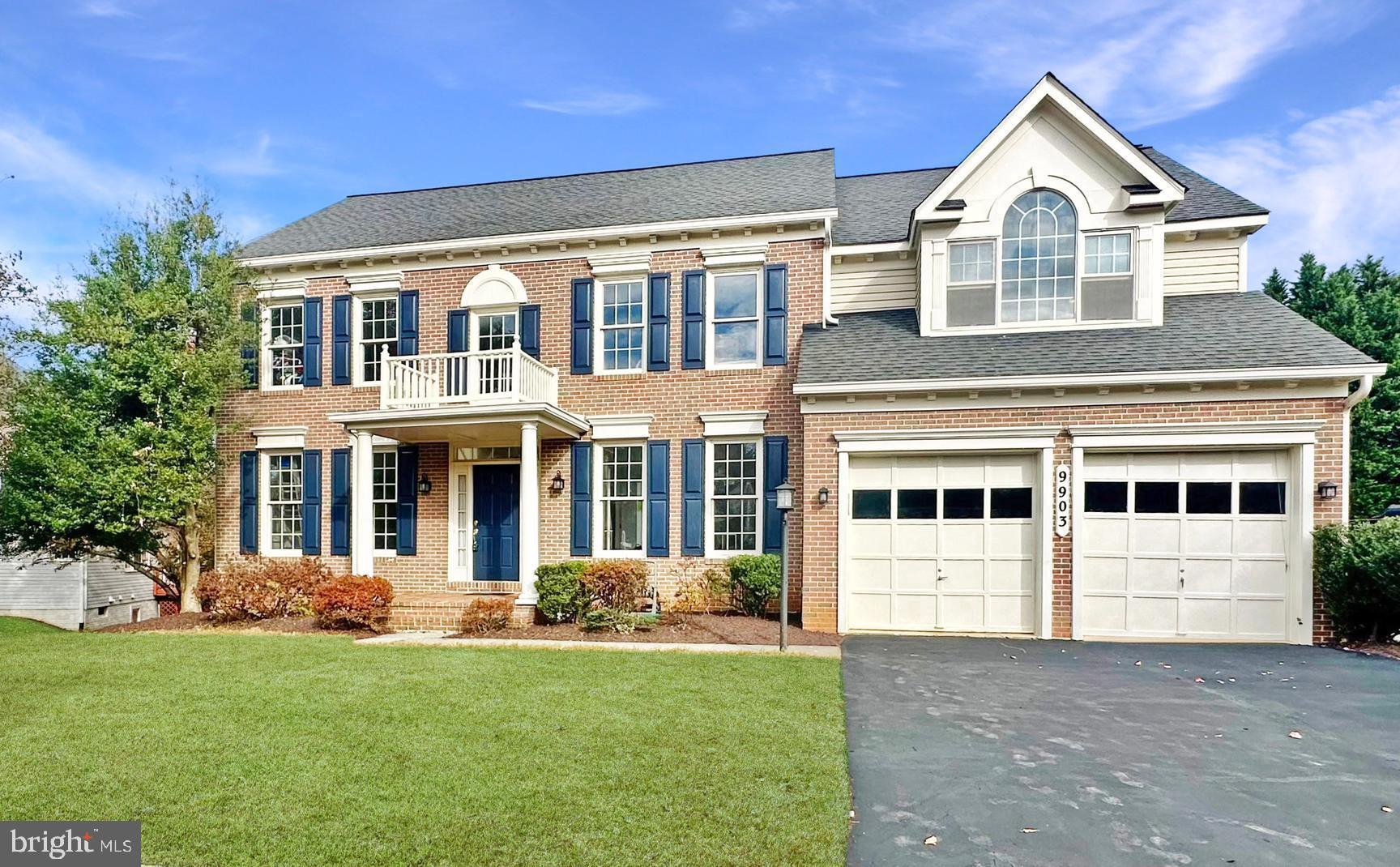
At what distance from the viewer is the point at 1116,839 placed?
4.15m

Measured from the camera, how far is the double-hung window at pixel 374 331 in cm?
1481

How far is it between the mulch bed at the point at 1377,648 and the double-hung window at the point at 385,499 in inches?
605

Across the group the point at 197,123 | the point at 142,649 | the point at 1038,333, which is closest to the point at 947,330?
the point at 1038,333

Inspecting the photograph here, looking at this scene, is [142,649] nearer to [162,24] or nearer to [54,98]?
[162,24]

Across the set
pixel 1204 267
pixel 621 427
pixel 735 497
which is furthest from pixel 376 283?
pixel 1204 267

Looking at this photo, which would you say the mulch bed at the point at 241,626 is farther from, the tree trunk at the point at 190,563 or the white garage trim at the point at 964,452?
the white garage trim at the point at 964,452

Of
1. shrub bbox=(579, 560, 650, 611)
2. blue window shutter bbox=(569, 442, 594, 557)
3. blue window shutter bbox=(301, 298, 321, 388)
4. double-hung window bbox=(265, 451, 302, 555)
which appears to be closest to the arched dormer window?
shrub bbox=(579, 560, 650, 611)

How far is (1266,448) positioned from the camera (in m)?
10.3

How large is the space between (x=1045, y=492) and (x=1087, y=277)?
12.5 feet

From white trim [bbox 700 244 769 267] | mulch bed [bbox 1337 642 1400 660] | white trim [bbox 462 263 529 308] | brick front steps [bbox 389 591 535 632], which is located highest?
white trim [bbox 700 244 769 267]

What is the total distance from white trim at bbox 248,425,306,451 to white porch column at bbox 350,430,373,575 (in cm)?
234

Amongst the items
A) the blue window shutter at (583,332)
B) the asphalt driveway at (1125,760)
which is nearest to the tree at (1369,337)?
the asphalt driveway at (1125,760)

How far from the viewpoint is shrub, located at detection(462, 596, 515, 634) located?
11.5m

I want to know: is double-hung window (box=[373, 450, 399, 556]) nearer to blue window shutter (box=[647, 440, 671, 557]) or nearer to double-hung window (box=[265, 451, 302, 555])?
double-hung window (box=[265, 451, 302, 555])
